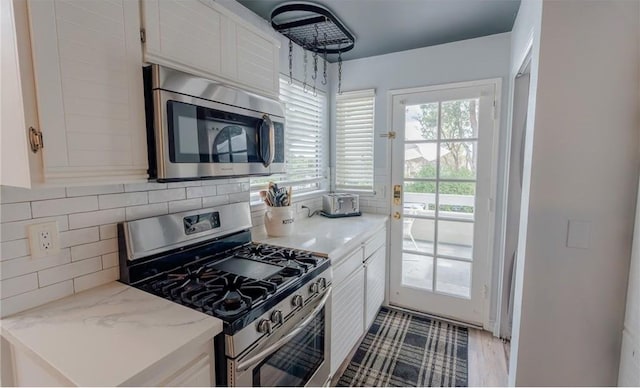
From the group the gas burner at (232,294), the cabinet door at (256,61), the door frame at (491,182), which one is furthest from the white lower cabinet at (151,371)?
the door frame at (491,182)

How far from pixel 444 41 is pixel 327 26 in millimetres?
1017

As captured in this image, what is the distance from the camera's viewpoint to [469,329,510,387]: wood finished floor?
1.95 meters

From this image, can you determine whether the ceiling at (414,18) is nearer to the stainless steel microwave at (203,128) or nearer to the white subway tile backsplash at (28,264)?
the stainless steel microwave at (203,128)

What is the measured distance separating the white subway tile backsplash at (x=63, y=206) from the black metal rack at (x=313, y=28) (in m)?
1.52

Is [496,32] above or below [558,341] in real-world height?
above

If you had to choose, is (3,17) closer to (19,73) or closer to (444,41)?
(19,73)

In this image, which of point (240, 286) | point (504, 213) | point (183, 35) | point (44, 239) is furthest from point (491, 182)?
point (44, 239)

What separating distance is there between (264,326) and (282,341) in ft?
0.53

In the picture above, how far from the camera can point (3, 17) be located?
80cm

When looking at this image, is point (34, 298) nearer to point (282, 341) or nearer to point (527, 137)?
point (282, 341)

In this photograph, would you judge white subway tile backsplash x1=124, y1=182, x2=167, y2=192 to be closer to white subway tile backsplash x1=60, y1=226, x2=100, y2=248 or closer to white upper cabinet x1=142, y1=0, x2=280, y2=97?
white subway tile backsplash x1=60, y1=226, x2=100, y2=248

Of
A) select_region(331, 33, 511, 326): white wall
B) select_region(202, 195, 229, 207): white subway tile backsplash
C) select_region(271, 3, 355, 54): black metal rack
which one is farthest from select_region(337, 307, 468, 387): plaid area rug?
select_region(271, 3, 355, 54): black metal rack

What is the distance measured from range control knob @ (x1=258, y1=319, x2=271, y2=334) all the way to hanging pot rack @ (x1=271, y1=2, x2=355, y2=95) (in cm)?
176

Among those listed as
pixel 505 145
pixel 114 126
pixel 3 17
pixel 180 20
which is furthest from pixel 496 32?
pixel 3 17
